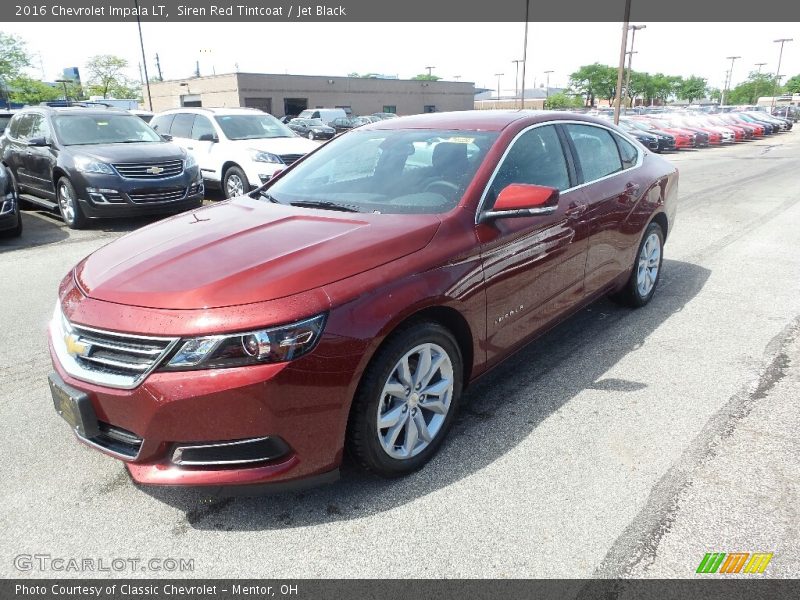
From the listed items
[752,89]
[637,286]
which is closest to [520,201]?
[637,286]

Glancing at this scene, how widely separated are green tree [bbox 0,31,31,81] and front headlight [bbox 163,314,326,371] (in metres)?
66.7

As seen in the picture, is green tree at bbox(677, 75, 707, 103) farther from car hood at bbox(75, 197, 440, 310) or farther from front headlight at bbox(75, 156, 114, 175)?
car hood at bbox(75, 197, 440, 310)

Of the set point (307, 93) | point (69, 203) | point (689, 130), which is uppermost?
point (307, 93)

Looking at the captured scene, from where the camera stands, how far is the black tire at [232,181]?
1059cm

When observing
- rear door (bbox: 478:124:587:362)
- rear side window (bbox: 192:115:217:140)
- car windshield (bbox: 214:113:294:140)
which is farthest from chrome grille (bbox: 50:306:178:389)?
rear side window (bbox: 192:115:217:140)

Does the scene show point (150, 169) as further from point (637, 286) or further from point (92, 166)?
point (637, 286)

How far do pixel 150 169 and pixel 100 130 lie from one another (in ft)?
5.11

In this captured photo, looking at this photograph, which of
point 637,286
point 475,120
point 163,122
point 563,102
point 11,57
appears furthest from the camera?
point 563,102

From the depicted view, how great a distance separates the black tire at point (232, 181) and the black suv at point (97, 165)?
48.2 inches

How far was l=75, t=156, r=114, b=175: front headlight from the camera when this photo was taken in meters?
8.45

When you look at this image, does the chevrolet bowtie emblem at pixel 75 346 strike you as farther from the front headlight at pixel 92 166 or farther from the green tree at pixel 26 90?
the green tree at pixel 26 90

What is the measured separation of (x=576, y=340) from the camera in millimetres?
4562

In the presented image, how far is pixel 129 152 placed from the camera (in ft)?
28.8
